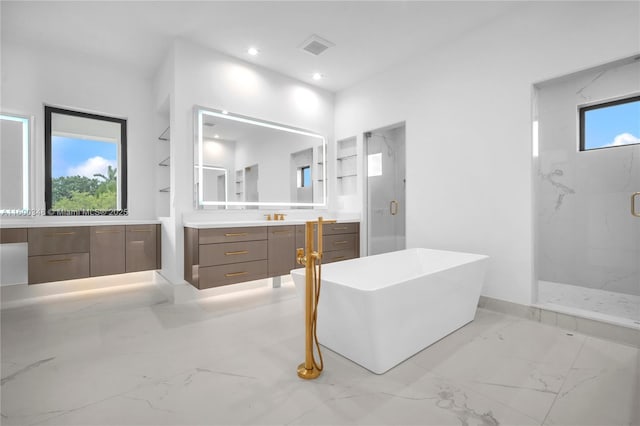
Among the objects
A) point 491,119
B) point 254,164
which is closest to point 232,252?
point 254,164

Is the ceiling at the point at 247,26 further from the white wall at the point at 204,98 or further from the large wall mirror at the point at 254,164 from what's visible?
the large wall mirror at the point at 254,164

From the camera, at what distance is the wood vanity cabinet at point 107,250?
3080 mm

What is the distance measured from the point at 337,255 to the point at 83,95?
3.50 m

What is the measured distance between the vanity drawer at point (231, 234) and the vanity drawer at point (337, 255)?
898mm

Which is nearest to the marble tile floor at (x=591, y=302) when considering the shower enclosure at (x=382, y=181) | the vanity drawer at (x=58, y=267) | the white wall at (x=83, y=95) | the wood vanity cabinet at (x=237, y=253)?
the shower enclosure at (x=382, y=181)

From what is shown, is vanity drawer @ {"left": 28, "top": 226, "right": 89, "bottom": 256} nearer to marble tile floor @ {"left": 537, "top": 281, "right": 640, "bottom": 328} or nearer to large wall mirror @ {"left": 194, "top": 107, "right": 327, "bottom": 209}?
large wall mirror @ {"left": 194, "top": 107, "right": 327, "bottom": 209}

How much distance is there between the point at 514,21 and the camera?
108 inches

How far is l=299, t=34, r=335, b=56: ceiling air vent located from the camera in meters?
3.21

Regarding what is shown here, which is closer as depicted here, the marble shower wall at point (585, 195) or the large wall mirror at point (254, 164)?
the marble shower wall at point (585, 195)

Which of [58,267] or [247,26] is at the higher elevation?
[247,26]

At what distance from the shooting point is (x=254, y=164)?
382 centimetres

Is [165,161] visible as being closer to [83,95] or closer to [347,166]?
[83,95]

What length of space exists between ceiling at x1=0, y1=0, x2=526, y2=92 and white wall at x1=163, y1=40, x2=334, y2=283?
6.6 inches

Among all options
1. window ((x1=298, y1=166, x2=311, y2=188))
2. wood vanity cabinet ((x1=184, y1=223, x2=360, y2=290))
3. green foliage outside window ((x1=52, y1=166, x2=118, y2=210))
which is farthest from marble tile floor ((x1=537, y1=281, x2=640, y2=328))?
green foliage outside window ((x1=52, y1=166, x2=118, y2=210))
